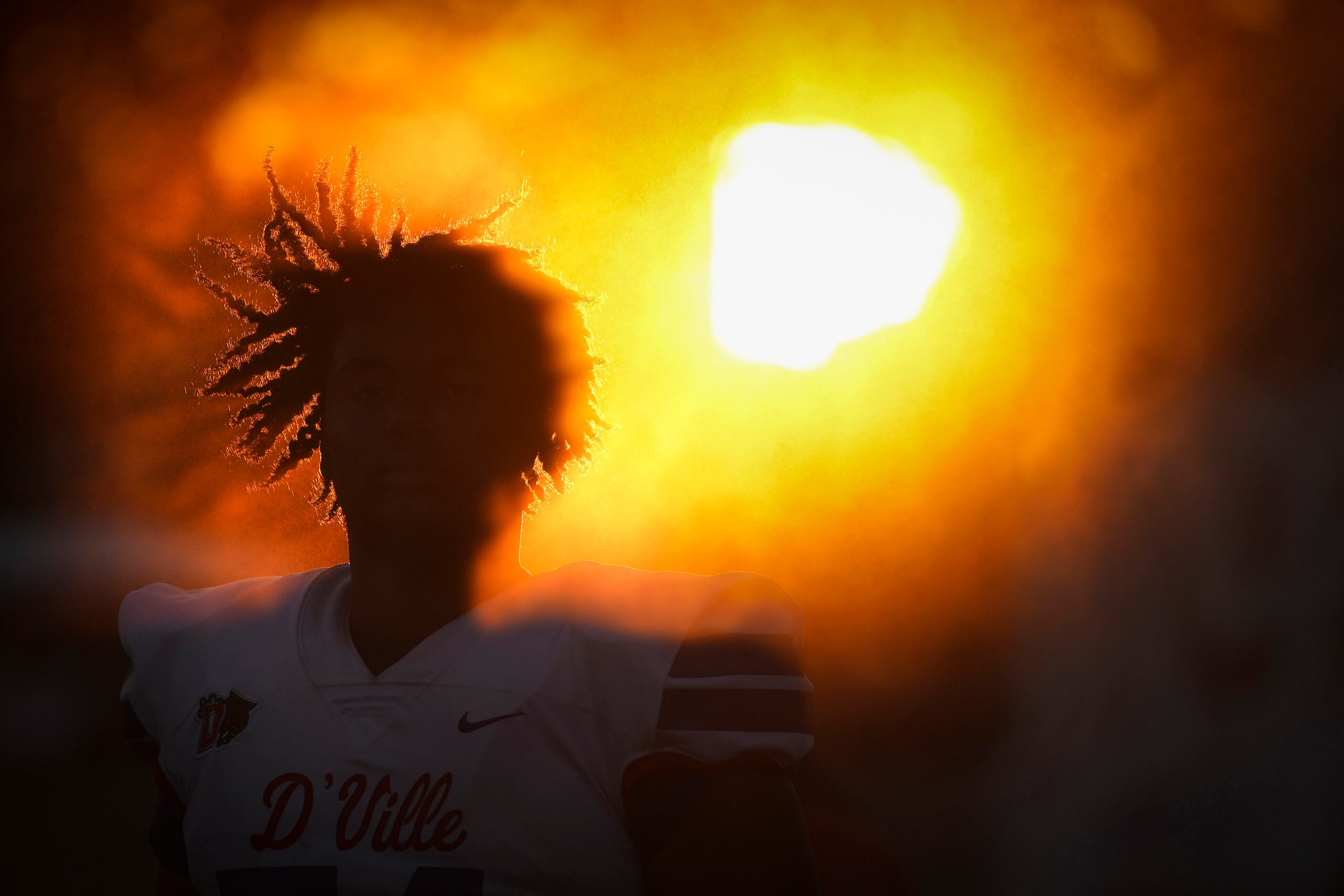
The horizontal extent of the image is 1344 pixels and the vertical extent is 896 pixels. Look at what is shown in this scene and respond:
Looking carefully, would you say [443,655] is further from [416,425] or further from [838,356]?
[838,356]

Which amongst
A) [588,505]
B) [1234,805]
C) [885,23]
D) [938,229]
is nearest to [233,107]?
[588,505]

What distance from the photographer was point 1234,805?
2520 millimetres

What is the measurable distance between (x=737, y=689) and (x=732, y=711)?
2cm

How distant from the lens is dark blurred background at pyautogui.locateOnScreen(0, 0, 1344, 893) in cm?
238

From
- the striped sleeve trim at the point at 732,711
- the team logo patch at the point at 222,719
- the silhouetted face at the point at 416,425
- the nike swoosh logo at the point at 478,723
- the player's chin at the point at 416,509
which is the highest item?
the silhouetted face at the point at 416,425

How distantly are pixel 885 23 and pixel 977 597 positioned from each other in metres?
1.53

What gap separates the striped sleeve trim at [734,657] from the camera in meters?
1.03

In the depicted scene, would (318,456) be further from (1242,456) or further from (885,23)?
(1242,456)

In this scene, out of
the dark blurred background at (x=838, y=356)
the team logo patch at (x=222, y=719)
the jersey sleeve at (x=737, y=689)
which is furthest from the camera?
the dark blurred background at (x=838, y=356)

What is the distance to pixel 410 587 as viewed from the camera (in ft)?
3.98

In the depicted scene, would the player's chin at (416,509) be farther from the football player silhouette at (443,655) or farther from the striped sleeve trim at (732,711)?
the striped sleeve trim at (732,711)

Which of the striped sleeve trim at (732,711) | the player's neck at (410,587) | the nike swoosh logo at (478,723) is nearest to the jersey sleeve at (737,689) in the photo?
the striped sleeve trim at (732,711)

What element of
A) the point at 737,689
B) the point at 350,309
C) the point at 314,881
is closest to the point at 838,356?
the point at 350,309

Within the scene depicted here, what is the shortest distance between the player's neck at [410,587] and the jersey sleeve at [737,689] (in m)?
0.30
